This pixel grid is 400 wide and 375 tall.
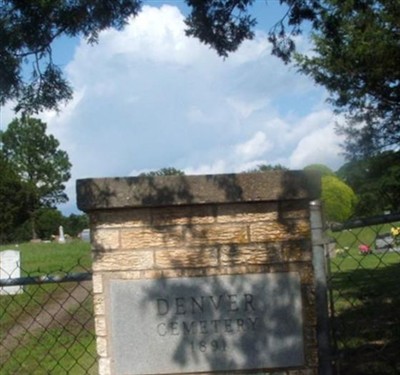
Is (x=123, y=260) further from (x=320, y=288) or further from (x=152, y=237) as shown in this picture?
(x=320, y=288)

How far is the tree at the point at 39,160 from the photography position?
54.5 m

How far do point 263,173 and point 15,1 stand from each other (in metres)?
3.69

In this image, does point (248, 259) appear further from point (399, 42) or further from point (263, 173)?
point (399, 42)

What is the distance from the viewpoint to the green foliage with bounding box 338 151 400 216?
33.5ft

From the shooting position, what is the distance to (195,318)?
354 cm

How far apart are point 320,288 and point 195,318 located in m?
0.53

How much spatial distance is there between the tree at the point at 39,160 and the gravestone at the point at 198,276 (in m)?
51.1

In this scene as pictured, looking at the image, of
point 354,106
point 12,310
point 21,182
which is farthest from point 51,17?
point 21,182

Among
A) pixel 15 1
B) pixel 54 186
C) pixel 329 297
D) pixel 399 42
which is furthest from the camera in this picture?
pixel 54 186

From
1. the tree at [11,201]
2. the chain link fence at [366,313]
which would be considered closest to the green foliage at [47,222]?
the tree at [11,201]

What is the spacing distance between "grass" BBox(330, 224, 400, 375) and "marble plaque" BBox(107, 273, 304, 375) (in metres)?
0.40

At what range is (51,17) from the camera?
663 cm

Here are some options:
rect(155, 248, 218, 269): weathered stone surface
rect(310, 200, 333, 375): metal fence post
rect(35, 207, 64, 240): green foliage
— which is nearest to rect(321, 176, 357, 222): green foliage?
rect(35, 207, 64, 240): green foliage

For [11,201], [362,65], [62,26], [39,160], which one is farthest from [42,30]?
[39,160]
